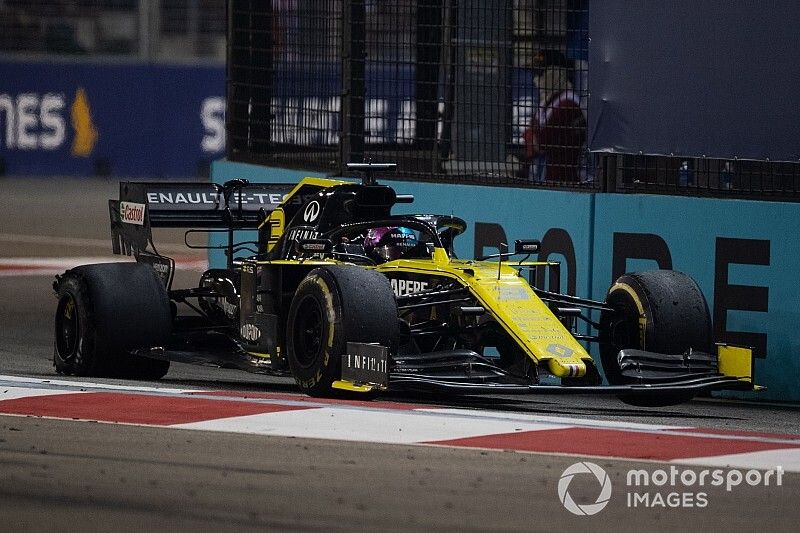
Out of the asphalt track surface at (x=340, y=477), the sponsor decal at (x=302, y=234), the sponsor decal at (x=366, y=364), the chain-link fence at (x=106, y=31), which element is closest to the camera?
the asphalt track surface at (x=340, y=477)

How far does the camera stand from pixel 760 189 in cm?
1074

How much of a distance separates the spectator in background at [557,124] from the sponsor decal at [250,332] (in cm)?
246

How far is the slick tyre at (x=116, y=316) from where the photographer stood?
10.6m

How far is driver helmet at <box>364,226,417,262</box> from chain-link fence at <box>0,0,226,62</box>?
21.5m

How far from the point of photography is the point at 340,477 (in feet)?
23.1

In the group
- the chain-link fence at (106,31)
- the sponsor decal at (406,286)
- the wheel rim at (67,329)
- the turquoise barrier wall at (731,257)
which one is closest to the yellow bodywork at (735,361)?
the turquoise barrier wall at (731,257)

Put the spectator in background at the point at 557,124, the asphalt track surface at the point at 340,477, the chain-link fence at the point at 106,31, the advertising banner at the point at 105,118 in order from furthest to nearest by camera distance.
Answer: the chain-link fence at the point at 106,31
the advertising banner at the point at 105,118
the spectator in background at the point at 557,124
the asphalt track surface at the point at 340,477

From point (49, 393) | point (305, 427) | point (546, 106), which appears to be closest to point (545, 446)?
point (305, 427)

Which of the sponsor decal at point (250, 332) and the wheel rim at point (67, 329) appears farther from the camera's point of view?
the wheel rim at point (67, 329)

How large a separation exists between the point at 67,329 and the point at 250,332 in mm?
1249

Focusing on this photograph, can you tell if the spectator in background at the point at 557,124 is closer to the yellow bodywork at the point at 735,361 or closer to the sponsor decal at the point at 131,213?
the yellow bodywork at the point at 735,361

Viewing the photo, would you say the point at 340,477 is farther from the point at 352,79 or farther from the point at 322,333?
the point at 352,79

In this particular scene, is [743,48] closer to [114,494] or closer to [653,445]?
[653,445]

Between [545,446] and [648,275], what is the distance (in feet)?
8.11
